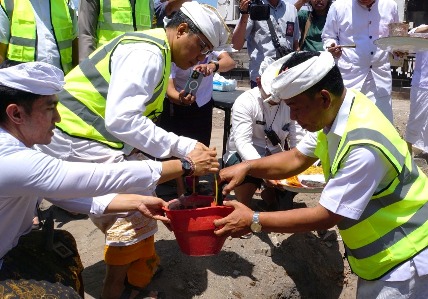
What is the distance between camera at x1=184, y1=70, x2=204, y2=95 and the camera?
14.8ft

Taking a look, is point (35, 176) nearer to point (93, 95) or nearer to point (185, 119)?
point (93, 95)

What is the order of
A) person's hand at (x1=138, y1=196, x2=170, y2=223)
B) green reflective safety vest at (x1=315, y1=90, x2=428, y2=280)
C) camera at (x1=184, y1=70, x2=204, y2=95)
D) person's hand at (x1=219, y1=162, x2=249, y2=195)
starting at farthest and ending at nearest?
camera at (x1=184, y1=70, x2=204, y2=95) < person's hand at (x1=219, y1=162, x2=249, y2=195) < person's hand at (x1=138, y1=196, x2=170, y2=223) < green reflective safety vest at (x1=315, y1=90, x2=428, y2=280)

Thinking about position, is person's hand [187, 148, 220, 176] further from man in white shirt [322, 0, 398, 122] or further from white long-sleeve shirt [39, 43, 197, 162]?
man in white shirt [322, 0, 398, 122]

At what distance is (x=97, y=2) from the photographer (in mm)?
4234

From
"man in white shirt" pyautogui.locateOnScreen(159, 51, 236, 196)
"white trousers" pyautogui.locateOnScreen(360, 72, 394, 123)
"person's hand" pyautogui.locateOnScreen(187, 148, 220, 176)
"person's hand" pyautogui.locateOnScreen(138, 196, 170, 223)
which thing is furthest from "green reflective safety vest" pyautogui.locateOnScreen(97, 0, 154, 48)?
"white trousers" pyautogui.locateOnScreen(360, 72, 394, 123)

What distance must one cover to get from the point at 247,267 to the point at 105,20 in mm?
2266

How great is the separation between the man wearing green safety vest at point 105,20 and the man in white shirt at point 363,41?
6.80 ft

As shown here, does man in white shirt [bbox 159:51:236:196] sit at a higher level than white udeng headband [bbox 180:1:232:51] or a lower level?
lower

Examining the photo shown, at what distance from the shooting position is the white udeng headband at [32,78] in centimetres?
232

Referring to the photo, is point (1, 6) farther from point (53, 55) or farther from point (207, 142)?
point (207, 142)

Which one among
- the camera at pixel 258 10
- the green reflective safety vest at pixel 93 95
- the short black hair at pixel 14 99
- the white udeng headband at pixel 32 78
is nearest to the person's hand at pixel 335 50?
the camera at pixel 258 10

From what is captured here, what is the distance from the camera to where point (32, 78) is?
2346 millimetres

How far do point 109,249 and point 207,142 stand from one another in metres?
2.26

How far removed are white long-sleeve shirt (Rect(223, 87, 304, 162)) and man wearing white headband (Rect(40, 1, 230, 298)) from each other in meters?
1.31
